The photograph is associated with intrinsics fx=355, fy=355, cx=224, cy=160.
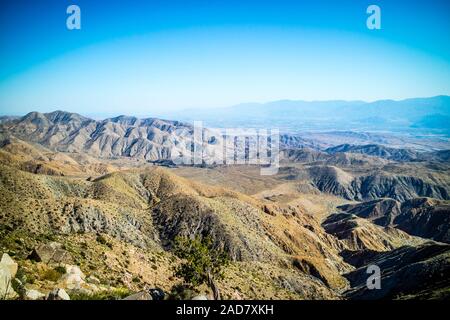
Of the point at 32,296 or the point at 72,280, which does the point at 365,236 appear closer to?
the point at 72,280

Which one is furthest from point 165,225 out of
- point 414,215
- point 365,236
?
point 414,215

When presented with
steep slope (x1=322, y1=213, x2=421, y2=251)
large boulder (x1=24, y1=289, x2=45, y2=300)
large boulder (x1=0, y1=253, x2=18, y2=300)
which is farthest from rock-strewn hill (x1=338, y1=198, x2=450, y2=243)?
large boulder (x1=0, y1=253, x2=18, y2=300)

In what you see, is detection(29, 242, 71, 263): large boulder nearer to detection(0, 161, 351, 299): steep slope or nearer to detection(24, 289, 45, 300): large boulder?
detection(0, 161, 351, 299): steep slope

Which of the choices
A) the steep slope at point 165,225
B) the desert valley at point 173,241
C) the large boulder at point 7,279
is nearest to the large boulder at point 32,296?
the desert valley at point 173,241

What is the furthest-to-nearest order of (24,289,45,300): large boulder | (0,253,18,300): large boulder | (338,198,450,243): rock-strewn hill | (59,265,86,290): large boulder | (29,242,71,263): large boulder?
(338,198,450,243): rock-strewn hill < (29,242,71,263): large boulder < (59,265,86,290): large boulder < (24,289,45,300): large boulder < (0,253,18,300): large boulder

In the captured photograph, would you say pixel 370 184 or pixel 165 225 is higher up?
pixel 165 225

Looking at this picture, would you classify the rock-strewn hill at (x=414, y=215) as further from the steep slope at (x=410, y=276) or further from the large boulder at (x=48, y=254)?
the large boulder at (x=48, y=254)
